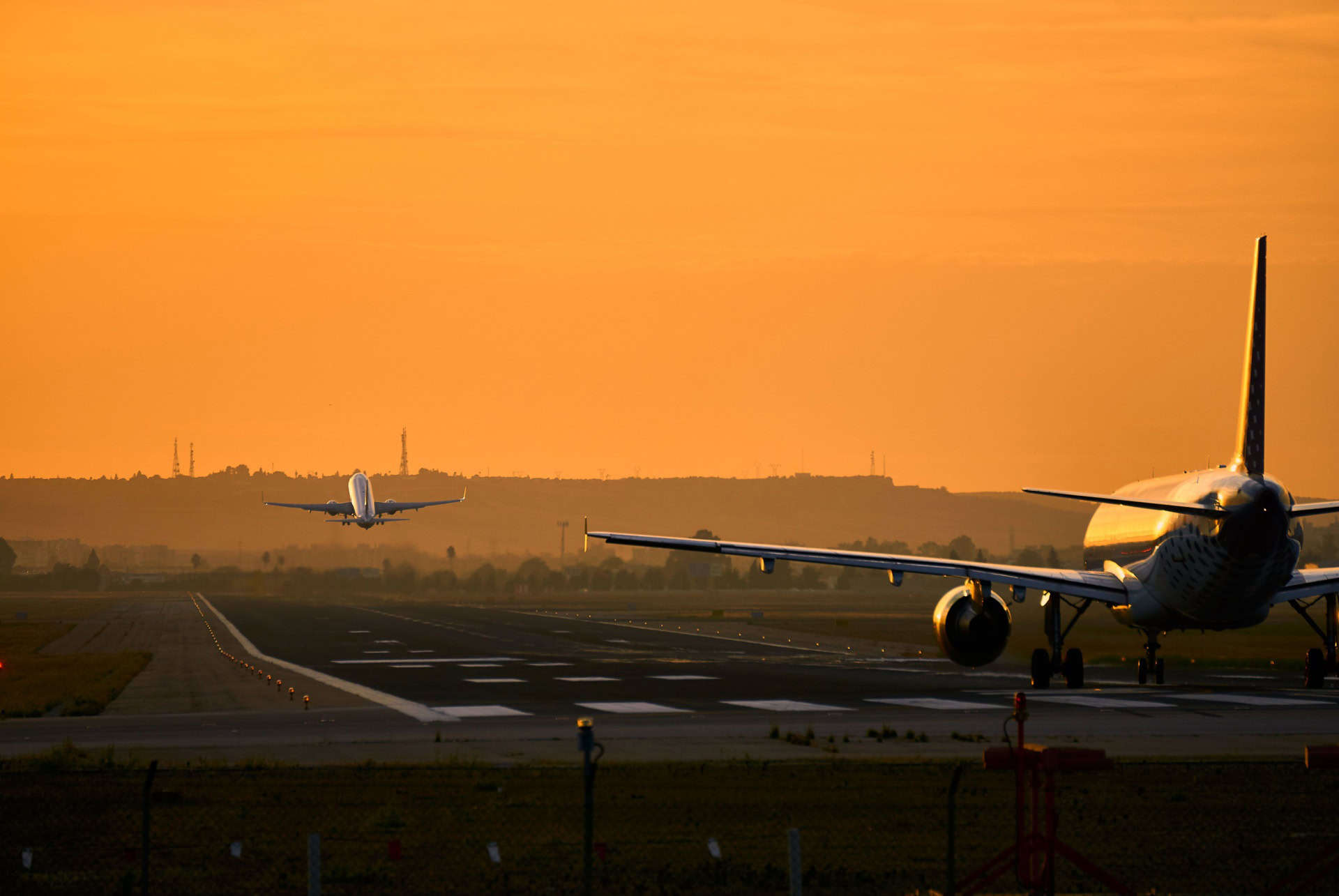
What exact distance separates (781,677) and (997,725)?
65.7 feet

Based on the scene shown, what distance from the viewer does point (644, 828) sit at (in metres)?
25.2

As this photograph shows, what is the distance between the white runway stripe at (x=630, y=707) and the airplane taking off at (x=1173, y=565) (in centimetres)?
450

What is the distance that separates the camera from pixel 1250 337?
47906 mm

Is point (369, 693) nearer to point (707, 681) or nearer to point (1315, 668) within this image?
point (707, 681)

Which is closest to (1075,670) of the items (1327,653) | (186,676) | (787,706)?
(1327,653)

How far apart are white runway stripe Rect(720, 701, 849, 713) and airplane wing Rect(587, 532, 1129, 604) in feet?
13.3

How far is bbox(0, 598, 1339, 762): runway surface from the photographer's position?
36031 mm

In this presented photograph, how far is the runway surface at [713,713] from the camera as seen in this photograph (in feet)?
118

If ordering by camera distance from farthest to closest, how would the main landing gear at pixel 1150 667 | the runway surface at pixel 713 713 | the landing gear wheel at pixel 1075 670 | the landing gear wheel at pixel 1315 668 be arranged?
the main landing gear at pixel 1150 667 → the landing gear wheel at pixel 1075 670 → the landing gear wheel at pixel 1315 668 → the runway surface at pixel 713 713

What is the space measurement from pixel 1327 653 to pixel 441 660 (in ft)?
124

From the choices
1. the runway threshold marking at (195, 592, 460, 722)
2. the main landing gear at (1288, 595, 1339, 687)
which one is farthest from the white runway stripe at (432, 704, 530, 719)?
the main landing gear at (1288, 595, 1339, 687)

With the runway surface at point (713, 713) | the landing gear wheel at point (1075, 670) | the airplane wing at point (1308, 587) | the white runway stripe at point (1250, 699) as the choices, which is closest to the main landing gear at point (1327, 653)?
the airplane wing at point (1308, 587)

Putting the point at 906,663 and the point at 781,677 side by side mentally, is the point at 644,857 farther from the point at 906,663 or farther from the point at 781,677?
the point at 906,663

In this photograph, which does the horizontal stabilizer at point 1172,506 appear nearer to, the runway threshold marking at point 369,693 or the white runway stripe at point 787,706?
the white runway stripe at point 787,706
